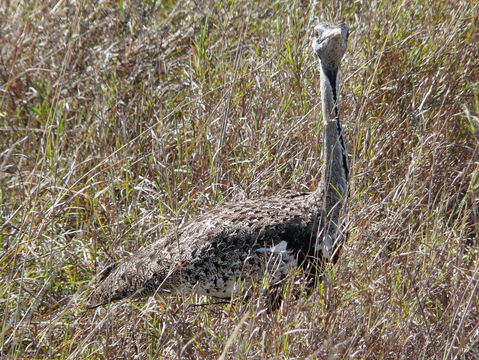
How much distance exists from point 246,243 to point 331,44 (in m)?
0.86

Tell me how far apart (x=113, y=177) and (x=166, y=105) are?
843 mm

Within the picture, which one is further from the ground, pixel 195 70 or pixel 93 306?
pixel 195 70

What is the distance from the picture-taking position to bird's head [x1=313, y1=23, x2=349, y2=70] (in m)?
3.54

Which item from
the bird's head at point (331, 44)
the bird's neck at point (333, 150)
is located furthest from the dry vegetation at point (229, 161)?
the bird's head at point (331, 44)

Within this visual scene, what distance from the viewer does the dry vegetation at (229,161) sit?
312 centimetres

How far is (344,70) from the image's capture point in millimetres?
4492

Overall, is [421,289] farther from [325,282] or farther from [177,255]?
[177,255]

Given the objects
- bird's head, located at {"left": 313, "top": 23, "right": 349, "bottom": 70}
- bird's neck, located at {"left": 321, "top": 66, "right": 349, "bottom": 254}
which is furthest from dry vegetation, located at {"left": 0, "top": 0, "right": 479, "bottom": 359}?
bird's head, located at {"left": 313, "top": 23, "right": 349, "bottom": 70}

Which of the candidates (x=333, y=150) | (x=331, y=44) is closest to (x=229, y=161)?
(x=333, y=150)

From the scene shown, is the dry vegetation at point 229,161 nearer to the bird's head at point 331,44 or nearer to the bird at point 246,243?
the bird at point 246,243

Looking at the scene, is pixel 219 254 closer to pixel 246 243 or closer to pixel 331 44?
pixel 246 243

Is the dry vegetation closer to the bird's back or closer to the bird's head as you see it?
the bird's back

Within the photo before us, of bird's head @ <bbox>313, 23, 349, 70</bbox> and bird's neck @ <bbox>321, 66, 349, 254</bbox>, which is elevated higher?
bird's head @ <bbox>313, 23, 349, 70</bbox>

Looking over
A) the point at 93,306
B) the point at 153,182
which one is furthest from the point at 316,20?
the point at 93,306
